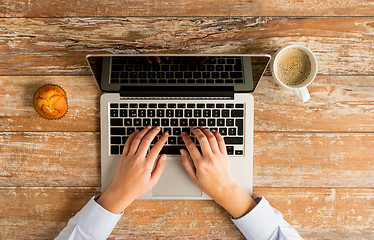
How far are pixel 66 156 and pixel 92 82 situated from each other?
0.88 feet

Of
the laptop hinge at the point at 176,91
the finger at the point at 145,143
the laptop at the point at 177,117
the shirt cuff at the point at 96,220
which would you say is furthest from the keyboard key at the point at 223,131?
the shirt cuff at the point at 96,220

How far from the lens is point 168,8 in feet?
3.00

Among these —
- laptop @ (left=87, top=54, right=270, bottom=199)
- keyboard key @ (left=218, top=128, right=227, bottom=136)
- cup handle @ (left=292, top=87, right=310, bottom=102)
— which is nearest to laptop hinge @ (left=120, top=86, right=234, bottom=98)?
laptop @ (left=87, top=54, right=270, bottom=199)

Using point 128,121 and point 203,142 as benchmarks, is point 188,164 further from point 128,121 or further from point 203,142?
point 128,121

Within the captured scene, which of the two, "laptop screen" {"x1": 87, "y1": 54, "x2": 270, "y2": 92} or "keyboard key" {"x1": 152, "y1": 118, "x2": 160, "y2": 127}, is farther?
"keyboard key" {"x1": 152, "y1": 118, "x2": 160, "y2": 127}

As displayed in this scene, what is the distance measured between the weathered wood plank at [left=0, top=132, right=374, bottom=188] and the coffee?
0.62 feet

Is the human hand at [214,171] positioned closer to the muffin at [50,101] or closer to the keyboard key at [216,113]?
the keyboard key at [216,113]

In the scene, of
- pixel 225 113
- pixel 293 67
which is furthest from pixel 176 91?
A: pixel 293 67

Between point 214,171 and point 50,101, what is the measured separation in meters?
0.56

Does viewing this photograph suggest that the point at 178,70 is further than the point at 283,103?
No

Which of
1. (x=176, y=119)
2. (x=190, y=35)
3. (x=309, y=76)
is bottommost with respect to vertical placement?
(x=176, y=119)

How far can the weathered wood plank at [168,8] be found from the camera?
91cm

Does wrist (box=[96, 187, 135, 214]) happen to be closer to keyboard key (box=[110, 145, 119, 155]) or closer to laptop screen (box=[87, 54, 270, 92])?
keyboard key (box=[110, 145, 119, 155])

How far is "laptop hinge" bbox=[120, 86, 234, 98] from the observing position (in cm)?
84
